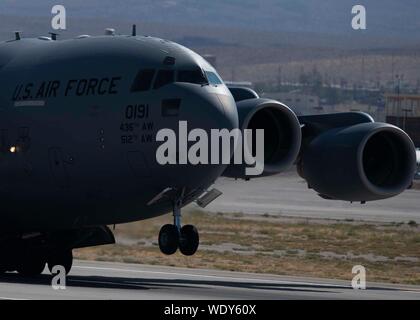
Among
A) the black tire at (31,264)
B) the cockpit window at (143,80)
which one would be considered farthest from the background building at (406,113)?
the cockpit window at (143,80)

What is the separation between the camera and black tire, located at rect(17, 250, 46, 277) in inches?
1429

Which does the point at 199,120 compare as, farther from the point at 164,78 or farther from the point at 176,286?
the point at 176,286

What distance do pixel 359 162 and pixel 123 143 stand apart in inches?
248

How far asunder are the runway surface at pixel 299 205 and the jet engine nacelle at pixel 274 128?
3022 centimetres

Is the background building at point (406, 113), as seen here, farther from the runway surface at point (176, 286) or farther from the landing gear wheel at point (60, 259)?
the landing gear wheel at point (60, 259)

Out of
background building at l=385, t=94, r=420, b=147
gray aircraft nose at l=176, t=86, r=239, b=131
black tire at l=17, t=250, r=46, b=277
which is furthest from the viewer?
background building at l=385, t=94, r=420, b=147

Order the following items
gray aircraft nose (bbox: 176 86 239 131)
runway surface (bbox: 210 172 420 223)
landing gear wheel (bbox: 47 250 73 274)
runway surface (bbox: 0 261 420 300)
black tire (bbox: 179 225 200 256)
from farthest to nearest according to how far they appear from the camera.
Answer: runway surface (bbox: 210 172 420 223) < landing gear wheel (bbox: 47 250 73 274) < black tire (bbox: 179 225 200 256) < gray aircraft nose (bbox: 176 86 239 131) < runway surface (bbox: 0 261 420 300)

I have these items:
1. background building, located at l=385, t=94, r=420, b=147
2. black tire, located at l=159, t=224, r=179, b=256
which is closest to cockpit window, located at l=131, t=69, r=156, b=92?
black tire, located at l=159, t=224, r=179, b=256

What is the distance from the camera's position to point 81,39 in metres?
34.7

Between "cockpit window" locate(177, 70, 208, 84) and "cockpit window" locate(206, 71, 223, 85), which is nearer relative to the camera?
"cockpit window" locate(177, 70, 208, 84)

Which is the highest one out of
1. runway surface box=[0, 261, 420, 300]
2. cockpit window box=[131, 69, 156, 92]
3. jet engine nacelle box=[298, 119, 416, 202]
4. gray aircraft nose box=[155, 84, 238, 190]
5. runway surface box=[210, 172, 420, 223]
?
cockpit window box=[131, 69, 156, 92]

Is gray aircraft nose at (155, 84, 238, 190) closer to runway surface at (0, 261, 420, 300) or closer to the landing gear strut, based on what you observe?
the landing gear strut

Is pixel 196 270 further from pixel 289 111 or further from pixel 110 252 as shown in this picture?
pixel 289 111

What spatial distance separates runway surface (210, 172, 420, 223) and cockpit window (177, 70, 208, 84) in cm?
3370
